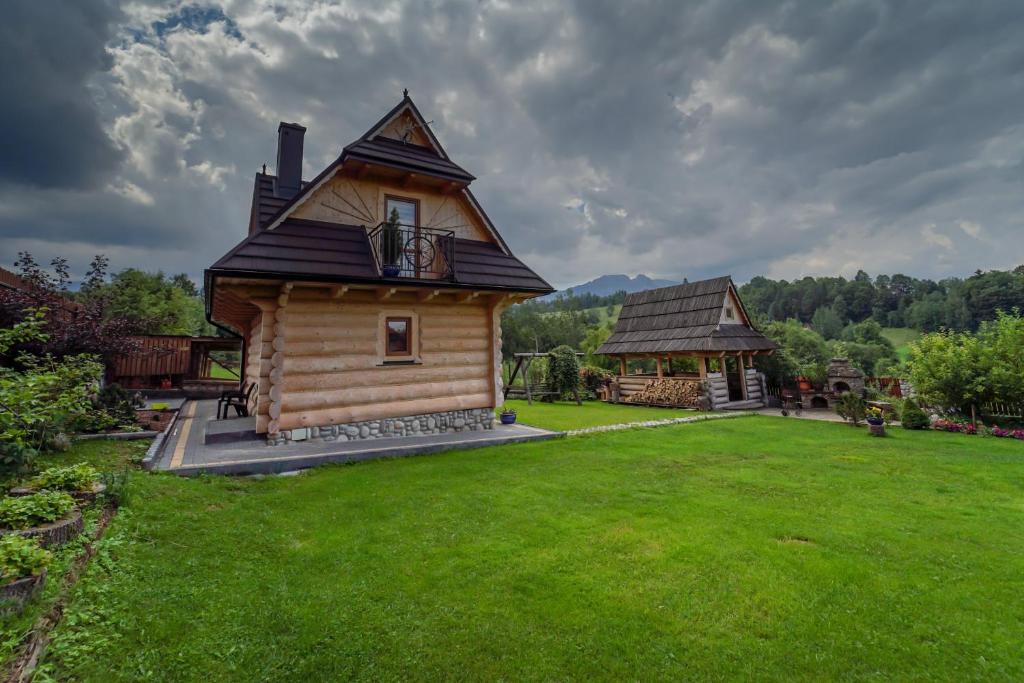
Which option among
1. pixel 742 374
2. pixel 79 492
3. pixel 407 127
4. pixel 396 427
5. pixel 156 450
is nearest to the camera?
pixel 79 492

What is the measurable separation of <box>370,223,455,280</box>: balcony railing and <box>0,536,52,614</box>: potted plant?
6.88 m

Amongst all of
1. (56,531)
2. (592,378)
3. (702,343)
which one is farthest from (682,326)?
(56,531)

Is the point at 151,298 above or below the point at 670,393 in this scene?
above

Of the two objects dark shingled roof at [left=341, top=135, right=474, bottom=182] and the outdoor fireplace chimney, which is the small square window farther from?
the outdoor fireplace chimney

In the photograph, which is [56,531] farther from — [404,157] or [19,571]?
[404,157]

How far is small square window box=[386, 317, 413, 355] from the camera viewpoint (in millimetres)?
9344

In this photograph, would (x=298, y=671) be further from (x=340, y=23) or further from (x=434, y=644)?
(x=340, y=23)

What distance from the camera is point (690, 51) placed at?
39.1 ft

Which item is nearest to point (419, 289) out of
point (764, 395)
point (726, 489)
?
point (726, 489)

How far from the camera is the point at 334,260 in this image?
8.34 m

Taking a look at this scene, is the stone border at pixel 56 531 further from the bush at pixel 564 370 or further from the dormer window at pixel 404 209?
the bush at pixel 564 370

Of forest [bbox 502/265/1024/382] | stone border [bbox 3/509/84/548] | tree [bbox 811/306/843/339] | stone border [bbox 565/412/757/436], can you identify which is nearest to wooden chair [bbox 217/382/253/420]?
stone border [bbox 3/509/84/548]

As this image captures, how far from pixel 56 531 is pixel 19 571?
33.4 inches

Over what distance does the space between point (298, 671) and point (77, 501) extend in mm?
3548
